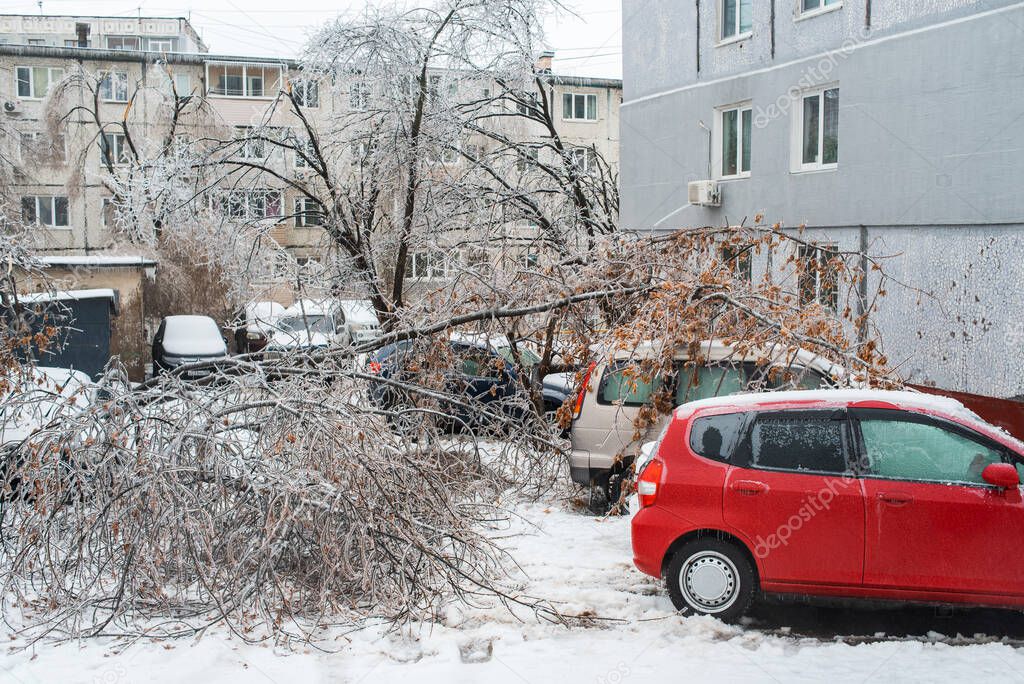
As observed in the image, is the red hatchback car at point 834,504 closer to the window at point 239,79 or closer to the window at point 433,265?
the window at point 433,265

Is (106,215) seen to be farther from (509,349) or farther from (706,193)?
(509,349)

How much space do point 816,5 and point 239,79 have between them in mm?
28710

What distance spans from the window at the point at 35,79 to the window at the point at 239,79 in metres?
6.09

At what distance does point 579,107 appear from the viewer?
135ft

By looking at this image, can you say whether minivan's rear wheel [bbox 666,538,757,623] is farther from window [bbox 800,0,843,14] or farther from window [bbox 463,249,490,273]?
window [bbox 800,0,843,14]

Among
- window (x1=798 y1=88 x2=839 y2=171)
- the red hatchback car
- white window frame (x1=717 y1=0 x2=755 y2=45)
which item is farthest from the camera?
white window frame (x1=717 y1=0 x2=755 y2=45)

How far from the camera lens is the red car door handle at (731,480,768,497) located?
654 centimetres

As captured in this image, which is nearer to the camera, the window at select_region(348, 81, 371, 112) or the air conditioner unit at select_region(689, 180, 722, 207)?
the window at select_region(348, 81, 371, 112)

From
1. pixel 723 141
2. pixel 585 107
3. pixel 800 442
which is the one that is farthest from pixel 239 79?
pixel 800 442

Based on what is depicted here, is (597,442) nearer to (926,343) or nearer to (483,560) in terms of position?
(483,560)

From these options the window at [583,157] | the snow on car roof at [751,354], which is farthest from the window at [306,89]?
the snow on car roof at [751,354]

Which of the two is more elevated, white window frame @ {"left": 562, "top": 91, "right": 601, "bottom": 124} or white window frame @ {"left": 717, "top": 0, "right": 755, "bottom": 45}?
white window frame @ {"left": 562, "top": 91, "right": 601, "bottom": 124}

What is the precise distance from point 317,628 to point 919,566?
4.00 m

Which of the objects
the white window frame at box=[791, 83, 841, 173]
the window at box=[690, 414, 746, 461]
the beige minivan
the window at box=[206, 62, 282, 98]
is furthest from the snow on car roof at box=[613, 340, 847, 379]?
the window at box=[206, 62, 282, 98]
